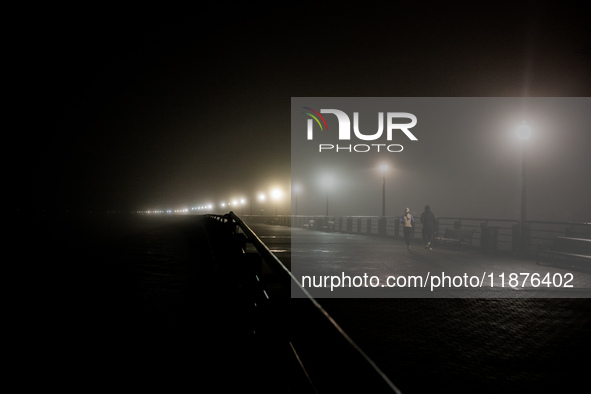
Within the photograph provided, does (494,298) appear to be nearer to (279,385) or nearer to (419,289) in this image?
(419,289)

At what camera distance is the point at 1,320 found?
24.9 feet

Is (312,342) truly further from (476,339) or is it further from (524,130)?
(524,130)

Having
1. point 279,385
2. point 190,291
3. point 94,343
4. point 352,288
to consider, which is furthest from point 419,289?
point 279,385

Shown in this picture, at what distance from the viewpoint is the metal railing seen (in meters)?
2.21

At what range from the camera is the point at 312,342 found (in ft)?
22.5

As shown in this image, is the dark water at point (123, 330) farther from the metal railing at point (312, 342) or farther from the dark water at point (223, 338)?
the metal railing at point (312, 342)

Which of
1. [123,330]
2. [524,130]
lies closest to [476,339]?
[123,330]

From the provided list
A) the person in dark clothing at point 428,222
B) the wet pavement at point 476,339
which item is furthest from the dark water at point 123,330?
the person in dark clothing at point 428,222

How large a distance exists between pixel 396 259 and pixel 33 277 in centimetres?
1107

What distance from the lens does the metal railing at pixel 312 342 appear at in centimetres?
221

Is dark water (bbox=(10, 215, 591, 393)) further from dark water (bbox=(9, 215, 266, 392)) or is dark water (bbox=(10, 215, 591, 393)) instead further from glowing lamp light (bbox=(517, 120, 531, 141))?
glowing lamp light (bbox=(517, 120, 531, 141))

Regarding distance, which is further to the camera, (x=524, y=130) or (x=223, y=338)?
(x=524, y=130)

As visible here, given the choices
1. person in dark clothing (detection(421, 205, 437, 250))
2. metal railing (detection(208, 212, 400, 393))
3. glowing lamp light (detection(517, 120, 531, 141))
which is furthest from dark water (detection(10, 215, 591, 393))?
person in dark clothing (detection(421, 205, 437, 250))

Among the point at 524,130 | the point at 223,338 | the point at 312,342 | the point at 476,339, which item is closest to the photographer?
the point at 223,338
